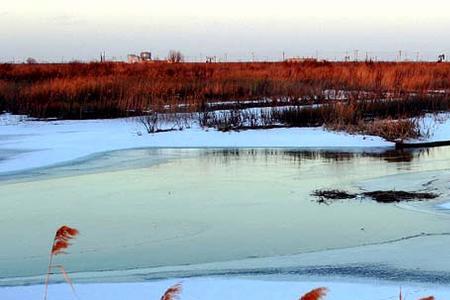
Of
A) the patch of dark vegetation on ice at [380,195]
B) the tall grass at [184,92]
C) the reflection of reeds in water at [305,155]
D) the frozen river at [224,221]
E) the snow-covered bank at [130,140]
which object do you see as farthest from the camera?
the tall grass at [184,92]

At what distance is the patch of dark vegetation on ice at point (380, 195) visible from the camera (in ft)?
29.3

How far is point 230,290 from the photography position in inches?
207

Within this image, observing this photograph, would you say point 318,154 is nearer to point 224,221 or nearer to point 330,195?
point 330,195

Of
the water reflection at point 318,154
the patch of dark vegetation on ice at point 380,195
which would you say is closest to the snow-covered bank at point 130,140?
the water reflection at point 318,154

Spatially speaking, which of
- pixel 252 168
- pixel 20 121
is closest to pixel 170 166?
pixel 252 168

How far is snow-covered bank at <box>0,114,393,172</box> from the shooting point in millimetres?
13948

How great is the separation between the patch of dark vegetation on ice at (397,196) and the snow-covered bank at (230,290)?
3610mm

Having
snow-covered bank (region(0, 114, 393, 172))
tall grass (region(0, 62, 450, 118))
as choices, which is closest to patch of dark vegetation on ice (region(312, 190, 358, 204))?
snow-covered bank (region(0, 114, 393, 172))

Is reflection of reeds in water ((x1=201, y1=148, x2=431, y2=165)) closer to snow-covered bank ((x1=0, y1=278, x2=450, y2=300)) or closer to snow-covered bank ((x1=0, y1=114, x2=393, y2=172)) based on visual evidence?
snow-covered bank ((x1=0, y1=114, x2=393, y2=172))

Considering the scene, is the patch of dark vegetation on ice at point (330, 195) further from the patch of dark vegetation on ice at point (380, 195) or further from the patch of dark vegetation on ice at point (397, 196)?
the patch of dark vegetation on ice at point (397, 196)

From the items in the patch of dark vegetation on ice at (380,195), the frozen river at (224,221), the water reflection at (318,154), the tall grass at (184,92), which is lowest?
the water reflection at (318,154)

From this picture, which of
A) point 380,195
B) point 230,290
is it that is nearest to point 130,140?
point 380,195

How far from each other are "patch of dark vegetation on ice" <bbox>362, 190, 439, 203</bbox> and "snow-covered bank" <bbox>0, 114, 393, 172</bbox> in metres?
5.62

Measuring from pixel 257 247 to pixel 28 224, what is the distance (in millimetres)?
2457
